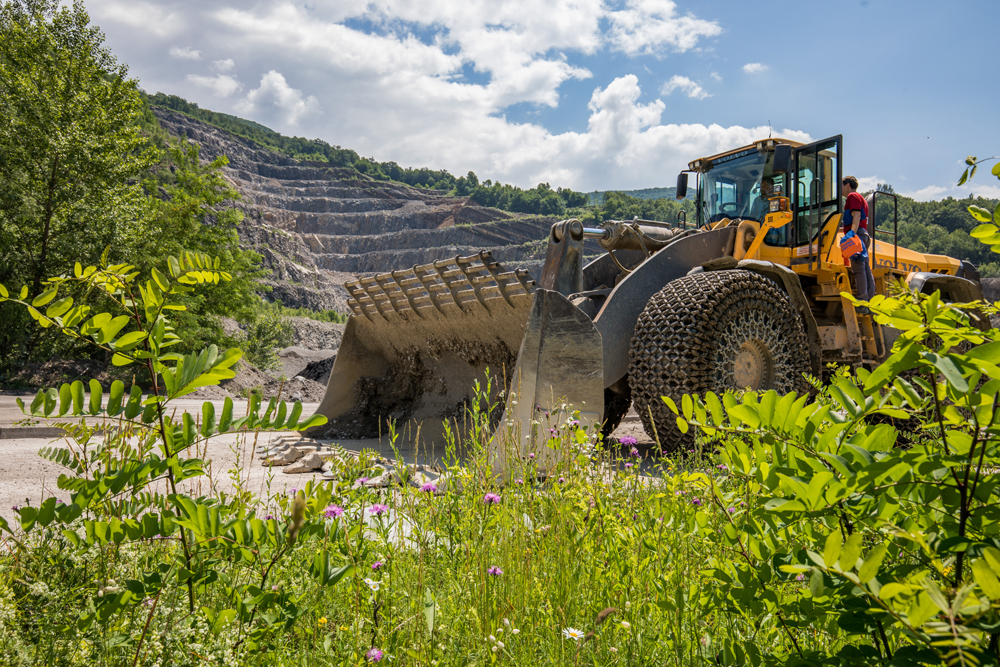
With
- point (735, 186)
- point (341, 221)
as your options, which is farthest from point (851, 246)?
point (341, 221)

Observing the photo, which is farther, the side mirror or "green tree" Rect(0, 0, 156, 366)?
"green tree" Rect(0, 0, 156, 366)

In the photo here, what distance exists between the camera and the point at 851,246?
5699 mm

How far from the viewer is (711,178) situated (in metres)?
6.60

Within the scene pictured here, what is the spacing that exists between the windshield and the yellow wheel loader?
0.6 inches

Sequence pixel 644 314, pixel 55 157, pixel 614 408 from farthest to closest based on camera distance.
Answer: pixel 55 157, pixel 614 408, pixel 644 314

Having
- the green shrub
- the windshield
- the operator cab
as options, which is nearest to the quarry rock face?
the windshield

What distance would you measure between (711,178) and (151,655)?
6.64 metres

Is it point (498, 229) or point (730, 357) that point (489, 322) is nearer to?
point (730, 357)

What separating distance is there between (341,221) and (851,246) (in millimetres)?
94908

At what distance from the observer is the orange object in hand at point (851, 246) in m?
5.68

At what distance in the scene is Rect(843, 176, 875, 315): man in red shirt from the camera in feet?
18.5

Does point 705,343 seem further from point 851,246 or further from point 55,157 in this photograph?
point 55,157

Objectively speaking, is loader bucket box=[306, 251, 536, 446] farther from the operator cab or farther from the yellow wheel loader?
→ the operator cab

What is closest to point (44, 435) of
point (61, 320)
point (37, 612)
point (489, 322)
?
point (489, 322)
